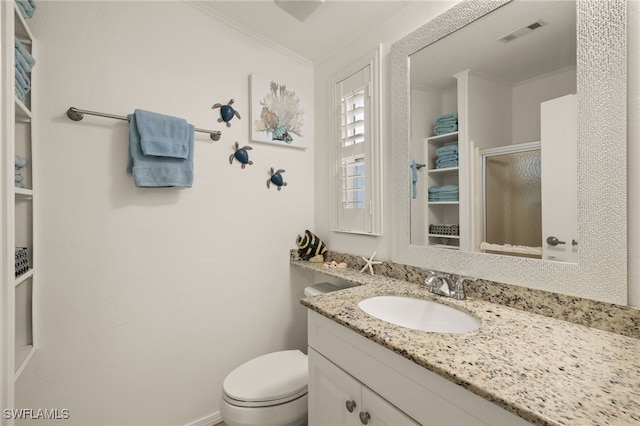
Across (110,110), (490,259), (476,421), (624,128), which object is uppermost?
(110,110)

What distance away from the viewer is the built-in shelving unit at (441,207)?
1212 millimetres

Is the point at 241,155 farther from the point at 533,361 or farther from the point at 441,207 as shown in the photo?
the point at 533,361

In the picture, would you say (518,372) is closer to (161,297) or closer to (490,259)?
(490,259)

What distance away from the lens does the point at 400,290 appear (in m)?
1.23

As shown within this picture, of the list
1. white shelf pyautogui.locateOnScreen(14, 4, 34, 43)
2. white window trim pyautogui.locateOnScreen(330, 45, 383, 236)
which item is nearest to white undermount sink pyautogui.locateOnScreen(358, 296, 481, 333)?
→ white window trim pyautogui.locateOnScreen(330, 45, 383, 236)

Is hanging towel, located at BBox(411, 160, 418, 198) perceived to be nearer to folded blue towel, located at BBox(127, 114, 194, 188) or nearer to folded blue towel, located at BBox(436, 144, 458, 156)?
folded blue towel, located at BBox(436, 144, 458, 156)

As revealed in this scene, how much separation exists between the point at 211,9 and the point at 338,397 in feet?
6.44

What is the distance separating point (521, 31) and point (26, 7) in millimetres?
1813

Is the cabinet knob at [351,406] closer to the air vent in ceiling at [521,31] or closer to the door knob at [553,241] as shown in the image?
the door knob at [553,241]

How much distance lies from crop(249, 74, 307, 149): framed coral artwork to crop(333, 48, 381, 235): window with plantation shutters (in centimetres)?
27

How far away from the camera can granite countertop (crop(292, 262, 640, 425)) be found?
0.50 metres

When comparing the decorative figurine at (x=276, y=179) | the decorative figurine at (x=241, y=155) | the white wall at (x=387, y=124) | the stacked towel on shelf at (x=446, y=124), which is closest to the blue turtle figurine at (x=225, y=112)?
the decorative figurine at (x=241, y=155)

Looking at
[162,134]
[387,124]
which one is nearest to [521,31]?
[387,124]

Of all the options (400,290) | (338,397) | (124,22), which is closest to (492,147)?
(400,290)
